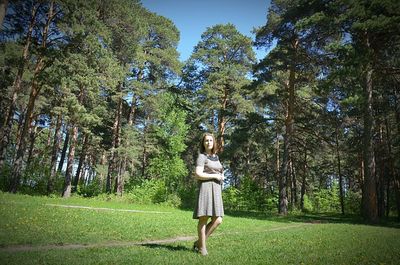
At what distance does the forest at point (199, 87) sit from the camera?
1736 centimetres

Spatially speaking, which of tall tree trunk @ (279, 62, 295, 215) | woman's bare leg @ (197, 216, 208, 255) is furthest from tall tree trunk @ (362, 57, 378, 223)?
woman's bare leg @ (197, 216, 208, 255)

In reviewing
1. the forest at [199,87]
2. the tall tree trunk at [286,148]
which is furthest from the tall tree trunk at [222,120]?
the tall tree trunk at [286,148]

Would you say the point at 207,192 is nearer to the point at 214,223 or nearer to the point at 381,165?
the point at 214,223

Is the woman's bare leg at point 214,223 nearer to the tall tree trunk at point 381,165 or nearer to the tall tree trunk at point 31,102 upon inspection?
the tall tree trunk at point 31,102

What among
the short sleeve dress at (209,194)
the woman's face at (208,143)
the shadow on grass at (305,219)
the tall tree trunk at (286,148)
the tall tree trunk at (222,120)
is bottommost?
the shadow on grass at (305,219)

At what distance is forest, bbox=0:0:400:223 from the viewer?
1736 cm

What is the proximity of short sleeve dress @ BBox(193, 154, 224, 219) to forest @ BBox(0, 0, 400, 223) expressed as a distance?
1089cm

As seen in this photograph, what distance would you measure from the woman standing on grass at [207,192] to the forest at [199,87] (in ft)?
35.3

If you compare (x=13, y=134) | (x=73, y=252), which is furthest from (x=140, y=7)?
(x=73, y=252)

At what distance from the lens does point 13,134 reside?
110ft

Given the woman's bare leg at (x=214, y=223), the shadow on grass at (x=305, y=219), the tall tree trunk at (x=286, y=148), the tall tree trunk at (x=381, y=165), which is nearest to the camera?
the woman's bare leg at (x=214, y=223)

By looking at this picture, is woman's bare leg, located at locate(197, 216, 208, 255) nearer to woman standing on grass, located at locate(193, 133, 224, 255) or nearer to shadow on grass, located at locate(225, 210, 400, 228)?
woman standing on grass, located at locate(193, 133, 224, 255)

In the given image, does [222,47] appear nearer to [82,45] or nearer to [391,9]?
[82,45]

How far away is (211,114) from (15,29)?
18.6 m
